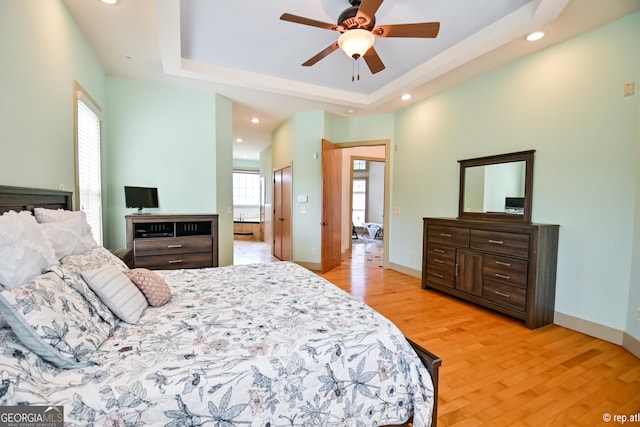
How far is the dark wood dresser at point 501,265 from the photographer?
104 inches

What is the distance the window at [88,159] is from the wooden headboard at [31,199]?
406 millimetres

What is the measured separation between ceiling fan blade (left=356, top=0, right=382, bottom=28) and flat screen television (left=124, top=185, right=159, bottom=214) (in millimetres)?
3197

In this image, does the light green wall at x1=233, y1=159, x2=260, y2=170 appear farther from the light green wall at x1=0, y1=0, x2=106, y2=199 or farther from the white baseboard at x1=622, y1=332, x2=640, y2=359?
the white baseboard at x1=622, y1=332, x2=640, y2=359

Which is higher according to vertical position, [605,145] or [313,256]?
[605,145]

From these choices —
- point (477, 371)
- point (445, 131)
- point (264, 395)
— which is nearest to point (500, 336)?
point (477, 371)

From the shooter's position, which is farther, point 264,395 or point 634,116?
point 634,116

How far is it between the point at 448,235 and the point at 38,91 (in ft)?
13.6

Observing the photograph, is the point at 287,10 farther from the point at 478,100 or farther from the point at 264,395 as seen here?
the point at 264,395

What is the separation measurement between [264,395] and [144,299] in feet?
3.28

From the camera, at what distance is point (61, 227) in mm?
1628

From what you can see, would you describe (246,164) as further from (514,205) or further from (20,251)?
(20,251)

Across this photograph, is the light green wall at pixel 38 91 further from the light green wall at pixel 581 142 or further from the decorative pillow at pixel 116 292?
the light green wall at pixel 581 142

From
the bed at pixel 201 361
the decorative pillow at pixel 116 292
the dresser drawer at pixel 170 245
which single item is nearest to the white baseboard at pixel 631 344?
the bed at pixel 201 361

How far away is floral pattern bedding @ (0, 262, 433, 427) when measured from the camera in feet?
2.96
